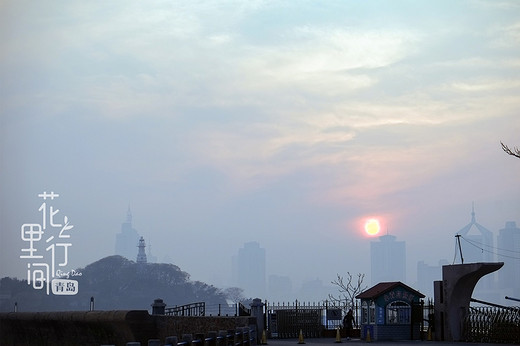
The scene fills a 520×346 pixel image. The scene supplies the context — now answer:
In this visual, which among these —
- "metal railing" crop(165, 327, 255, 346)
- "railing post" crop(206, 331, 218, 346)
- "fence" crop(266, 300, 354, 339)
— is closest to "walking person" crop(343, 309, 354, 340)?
"fence" crop(266, 300, 354, 339)

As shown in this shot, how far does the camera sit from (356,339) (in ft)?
144

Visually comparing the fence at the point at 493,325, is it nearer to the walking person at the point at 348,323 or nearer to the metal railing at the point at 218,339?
the walking person at the point at 348,323

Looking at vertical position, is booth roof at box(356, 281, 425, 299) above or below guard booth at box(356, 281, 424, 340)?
above

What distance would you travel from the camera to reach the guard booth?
139 ft

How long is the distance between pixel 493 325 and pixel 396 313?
5153 millimetres

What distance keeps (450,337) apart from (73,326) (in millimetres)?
22219

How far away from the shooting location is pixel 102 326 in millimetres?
45969

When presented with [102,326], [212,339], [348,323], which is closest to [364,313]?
[348,323]

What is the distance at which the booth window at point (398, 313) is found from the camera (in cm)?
4241

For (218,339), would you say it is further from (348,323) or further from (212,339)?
(348,323)

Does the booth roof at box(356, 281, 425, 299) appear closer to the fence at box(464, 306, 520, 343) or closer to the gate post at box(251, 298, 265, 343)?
the fence at box(464, 306, 520, 343)

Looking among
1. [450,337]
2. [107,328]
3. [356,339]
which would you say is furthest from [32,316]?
[450,337]

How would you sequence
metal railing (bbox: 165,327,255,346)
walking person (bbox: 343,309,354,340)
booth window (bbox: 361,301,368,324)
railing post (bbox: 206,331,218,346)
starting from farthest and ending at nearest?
walking person (bbox: 343,309,354,340)
booth window (bbox: 361,301,368,324)
railing post (bbox: 206,331,218,346)
metal railing (bbox: 165,327,255,346)

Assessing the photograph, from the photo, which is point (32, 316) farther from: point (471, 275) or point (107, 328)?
point (471, 275)
